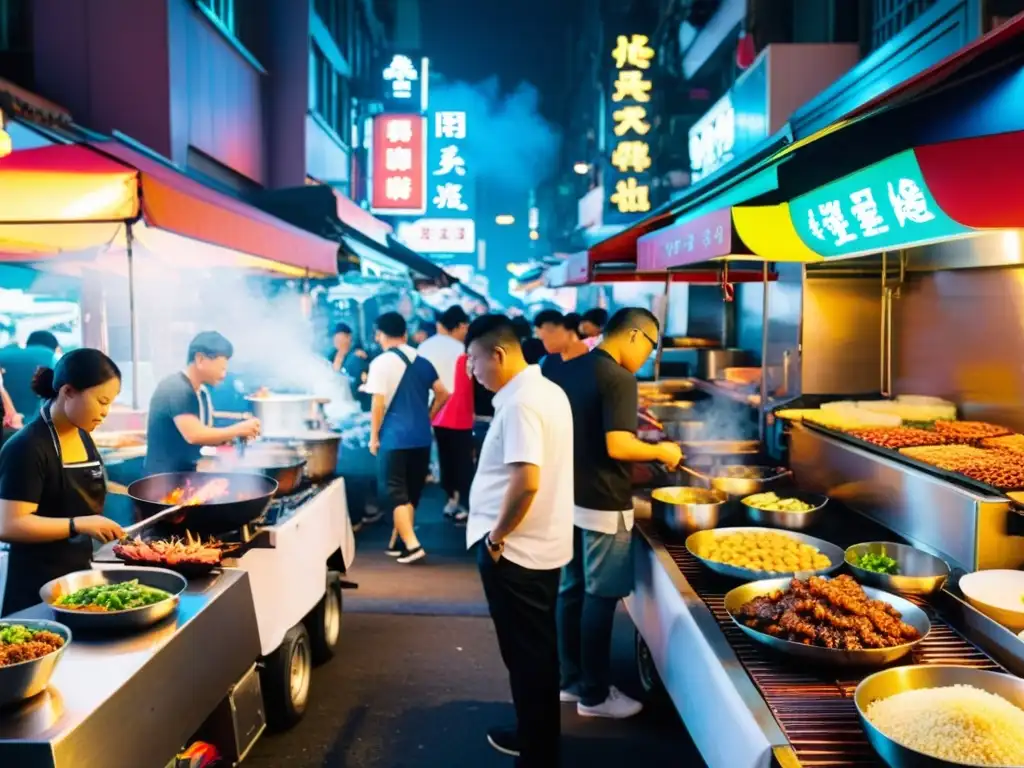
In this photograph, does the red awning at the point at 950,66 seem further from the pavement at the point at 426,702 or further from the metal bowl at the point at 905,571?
the pavement at the point at 426,702

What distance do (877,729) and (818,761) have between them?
7.5 inches

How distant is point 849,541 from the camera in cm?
468

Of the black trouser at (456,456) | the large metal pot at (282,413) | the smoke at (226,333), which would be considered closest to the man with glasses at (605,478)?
the large metal pot at (282,413)

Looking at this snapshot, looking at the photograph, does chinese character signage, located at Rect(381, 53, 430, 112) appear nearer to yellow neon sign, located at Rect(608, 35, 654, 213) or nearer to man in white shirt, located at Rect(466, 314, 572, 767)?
yellow neon sign, located at Rect(608, 35, 654, 213)

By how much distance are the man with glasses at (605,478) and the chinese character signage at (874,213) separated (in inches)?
42.7

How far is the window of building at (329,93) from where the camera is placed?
17250 millimetres

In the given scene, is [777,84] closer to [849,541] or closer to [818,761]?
[849,541]

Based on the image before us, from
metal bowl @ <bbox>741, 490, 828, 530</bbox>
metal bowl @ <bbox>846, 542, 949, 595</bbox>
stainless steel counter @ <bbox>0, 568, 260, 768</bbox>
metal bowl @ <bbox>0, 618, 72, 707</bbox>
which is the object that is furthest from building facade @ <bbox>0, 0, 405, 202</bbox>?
metal bowl @ <bbox>846, 542, 949, 595</bbox>

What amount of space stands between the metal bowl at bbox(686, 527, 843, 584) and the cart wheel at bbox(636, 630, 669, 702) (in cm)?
84

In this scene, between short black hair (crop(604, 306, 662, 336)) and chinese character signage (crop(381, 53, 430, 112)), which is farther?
chinese character signage (crop(381, 53, 430, 112))

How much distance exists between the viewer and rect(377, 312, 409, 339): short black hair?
27.0ft

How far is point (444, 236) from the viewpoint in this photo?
111ft

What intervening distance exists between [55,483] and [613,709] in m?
3.24

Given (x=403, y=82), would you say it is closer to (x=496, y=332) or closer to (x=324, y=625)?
(x=324, y=625)
